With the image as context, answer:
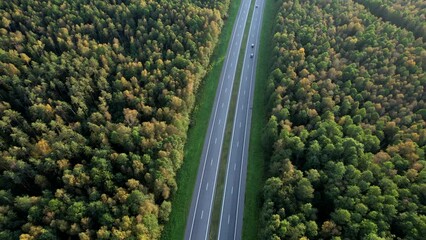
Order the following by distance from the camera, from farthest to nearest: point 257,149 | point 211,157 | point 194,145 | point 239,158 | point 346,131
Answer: point 194,145 → point 257,149 → point 211,157 → point 239,158 → point 346,131

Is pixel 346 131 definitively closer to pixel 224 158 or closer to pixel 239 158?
pixel 239 158

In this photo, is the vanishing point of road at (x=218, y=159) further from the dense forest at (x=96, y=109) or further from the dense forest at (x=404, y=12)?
the dense forest at (x=404, y=12)

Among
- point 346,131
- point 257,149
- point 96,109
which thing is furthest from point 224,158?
point 96,109

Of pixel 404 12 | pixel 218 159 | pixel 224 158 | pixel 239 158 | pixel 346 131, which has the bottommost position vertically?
pixel 218 159

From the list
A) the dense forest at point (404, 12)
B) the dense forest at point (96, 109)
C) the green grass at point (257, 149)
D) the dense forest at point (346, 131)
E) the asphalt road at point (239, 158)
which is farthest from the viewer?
the dense forest at point (404, 12)

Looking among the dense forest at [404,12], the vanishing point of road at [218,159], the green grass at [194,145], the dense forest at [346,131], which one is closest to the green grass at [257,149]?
the vanishing point of road at [218,159]

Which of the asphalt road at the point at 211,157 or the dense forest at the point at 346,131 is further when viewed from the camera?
the asphalt road at the point at 211,157
